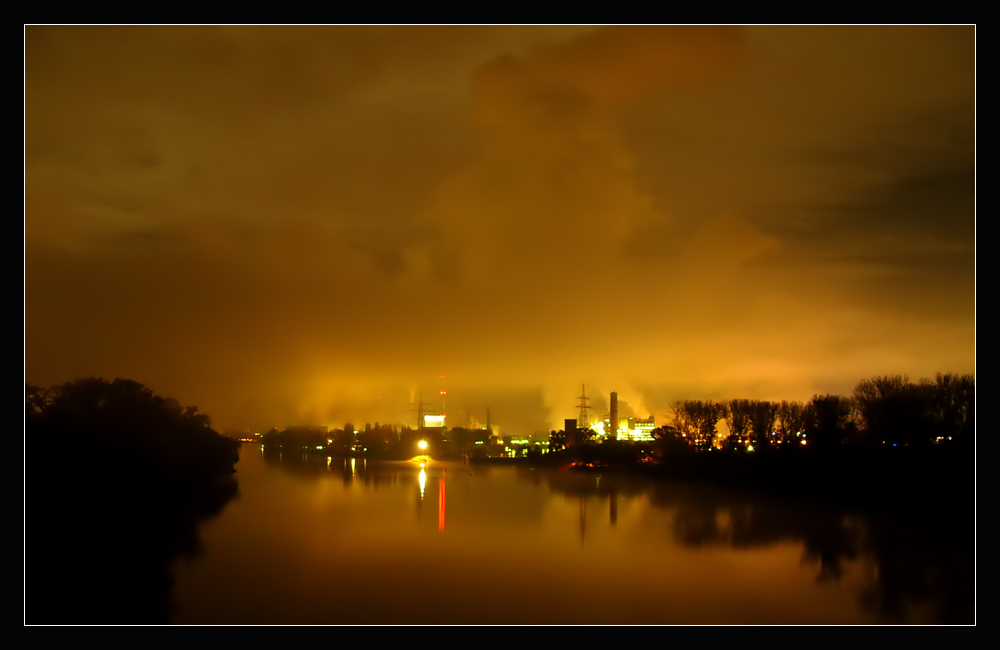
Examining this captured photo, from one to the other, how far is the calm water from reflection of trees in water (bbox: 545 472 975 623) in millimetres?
36

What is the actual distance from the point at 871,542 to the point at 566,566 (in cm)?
588

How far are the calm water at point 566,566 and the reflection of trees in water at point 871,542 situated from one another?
0.04 m

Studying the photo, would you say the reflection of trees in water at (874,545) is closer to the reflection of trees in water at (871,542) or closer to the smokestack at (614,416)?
the reflection of trees in water at (871,542)

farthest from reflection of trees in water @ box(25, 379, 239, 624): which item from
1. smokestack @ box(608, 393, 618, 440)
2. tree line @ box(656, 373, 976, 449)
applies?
smokestack @ box(608, 393, 618, 440)

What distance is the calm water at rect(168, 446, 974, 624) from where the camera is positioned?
30.5 ft

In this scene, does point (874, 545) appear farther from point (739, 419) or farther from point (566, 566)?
point (739, 419)

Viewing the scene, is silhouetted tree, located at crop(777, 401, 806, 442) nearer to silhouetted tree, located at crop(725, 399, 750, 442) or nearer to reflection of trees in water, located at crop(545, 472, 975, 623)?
silhouetted tree, located at crop(725, 399, 750, 442)

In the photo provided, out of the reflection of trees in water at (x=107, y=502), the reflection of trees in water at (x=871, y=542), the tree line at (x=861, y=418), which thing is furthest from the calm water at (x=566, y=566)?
the tree line at (x=861, y=418)

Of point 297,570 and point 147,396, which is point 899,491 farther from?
point 147,396

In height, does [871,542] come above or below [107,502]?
below

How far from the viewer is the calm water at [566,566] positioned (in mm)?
9281

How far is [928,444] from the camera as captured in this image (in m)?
21.5

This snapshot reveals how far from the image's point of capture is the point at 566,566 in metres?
11.7

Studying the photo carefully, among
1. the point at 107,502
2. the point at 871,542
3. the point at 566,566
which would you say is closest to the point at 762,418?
the point at 871,542
